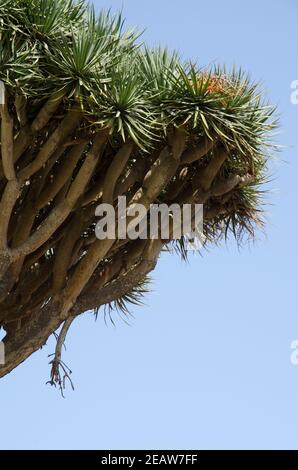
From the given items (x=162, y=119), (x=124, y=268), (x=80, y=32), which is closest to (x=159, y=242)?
(x=124, y=268)

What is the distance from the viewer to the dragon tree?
11016 millimetres

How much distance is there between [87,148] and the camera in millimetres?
11742

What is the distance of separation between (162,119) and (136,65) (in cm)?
51

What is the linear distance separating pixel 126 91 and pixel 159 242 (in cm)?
158

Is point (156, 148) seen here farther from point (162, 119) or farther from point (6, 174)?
point (6, 174)

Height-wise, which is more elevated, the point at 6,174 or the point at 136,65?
the point at 136,65

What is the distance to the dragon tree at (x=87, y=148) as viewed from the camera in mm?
11016
